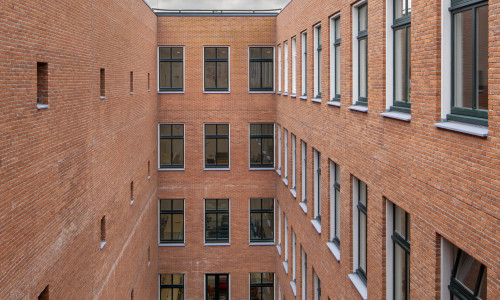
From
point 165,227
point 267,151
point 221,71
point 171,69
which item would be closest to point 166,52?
point 171,69

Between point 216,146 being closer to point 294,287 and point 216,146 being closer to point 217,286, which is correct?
point 217,286

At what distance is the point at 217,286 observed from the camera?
2358cm

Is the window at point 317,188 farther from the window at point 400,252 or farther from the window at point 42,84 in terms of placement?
the window at point 42,84

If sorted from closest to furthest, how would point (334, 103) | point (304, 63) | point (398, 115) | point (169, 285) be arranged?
point (398, 115), point (334, 103), point (304, 63), point (169, 285)

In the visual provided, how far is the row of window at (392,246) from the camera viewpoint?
5.39 metres

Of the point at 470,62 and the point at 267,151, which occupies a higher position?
the point at 470,62

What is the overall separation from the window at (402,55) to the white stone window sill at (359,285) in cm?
356

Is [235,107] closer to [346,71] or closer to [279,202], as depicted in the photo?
[279,202]

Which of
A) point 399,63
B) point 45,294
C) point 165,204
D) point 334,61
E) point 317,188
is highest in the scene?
point 334,61

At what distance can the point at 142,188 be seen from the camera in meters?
18.0

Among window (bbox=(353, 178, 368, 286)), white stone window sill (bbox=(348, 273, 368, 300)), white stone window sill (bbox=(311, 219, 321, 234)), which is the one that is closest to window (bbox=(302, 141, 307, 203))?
white stone window sill (bbox=(311, 219, 321, 234))

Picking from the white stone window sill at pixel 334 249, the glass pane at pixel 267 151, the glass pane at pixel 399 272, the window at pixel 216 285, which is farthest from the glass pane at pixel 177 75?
the glass pane at pixel 399 272

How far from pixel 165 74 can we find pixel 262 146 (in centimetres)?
566

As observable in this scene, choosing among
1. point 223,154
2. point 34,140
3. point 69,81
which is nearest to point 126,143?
point 69,81
